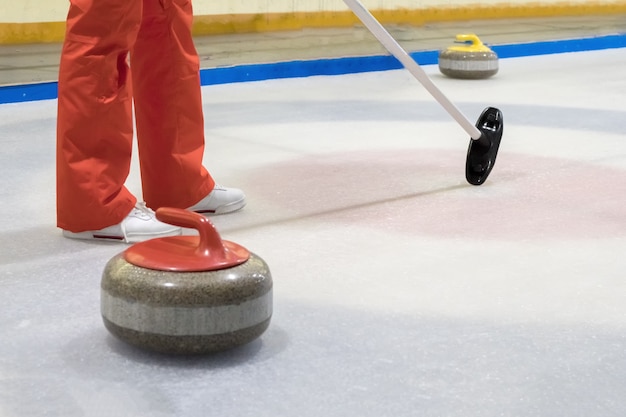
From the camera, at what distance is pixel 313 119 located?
3.92 metres

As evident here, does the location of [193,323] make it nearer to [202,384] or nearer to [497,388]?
[202,384]

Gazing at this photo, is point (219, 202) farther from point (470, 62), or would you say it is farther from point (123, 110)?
point (470, 62)

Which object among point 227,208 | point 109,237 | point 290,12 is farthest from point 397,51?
point 290,12

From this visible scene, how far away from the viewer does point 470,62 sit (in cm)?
530

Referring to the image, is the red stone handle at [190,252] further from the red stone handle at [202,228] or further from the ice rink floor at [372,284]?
the ice rink floor at [372,284]

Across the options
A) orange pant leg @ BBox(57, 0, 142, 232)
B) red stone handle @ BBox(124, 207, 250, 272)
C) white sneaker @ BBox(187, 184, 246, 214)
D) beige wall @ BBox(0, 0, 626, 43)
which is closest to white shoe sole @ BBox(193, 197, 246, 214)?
white sneaker @ BBox(187, 184, 246, 214)

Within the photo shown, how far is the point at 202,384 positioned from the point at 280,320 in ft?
0.99

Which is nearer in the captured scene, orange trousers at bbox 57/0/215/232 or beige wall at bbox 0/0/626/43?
orange trousers at bbox 57/0/215/232

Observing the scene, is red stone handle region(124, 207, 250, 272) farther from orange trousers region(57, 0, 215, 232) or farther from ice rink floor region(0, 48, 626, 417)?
orange trousers region(57, 0, 215, 232)

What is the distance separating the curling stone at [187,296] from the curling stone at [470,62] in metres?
4.01

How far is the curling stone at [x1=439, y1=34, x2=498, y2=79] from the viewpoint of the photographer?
5.31 metres

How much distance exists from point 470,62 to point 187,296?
415cm

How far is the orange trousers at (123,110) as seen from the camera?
2008 millimetres

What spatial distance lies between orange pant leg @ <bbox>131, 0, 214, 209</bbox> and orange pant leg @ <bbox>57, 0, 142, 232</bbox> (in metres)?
0.15
